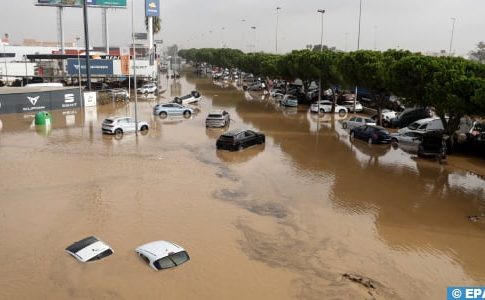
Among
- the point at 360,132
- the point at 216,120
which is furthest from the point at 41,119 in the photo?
the point at 360,132

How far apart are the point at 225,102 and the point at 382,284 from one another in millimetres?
49889

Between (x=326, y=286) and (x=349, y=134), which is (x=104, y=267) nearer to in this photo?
(x=326, y=286)

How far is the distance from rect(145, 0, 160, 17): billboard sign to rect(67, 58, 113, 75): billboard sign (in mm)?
27045

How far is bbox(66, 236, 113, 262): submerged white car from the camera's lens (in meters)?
13.4

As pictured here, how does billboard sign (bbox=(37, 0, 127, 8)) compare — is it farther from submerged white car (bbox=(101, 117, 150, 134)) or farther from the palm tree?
submerged white car (bbox=(101, 117, 150, 134))

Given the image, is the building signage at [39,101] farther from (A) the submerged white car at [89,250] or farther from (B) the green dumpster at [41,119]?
(A) the submerged white car at [89,250]

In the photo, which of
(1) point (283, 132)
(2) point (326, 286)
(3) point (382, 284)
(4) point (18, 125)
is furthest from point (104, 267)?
(4) point (18, 125)

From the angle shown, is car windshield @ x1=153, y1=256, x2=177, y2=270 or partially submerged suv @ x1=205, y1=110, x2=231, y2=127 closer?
car windshield @ x1=153, y1=256, x2=177, y2=270

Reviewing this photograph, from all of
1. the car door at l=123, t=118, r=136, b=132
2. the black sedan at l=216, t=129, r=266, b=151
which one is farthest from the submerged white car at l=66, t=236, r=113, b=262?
the car door at l=123, t=118, r=136, b=132

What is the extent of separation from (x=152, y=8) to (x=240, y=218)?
8671 cm

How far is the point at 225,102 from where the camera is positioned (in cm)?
6091

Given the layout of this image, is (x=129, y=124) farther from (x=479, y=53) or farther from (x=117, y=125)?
(x=479, y=53)

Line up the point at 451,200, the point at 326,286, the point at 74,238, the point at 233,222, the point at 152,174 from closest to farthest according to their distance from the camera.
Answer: the point at 326,286 < the point at 74,238 < the point at 233,222 < the point at 451,200 < the point at 152,174

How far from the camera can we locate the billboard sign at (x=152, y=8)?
94250 millimetres
